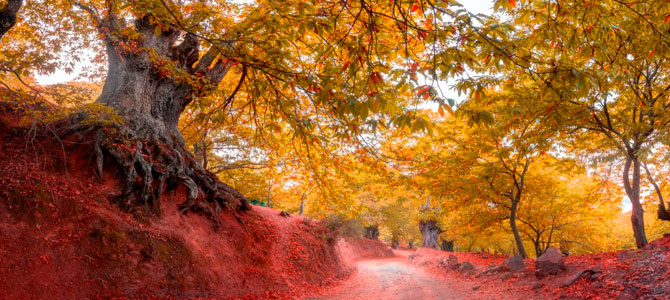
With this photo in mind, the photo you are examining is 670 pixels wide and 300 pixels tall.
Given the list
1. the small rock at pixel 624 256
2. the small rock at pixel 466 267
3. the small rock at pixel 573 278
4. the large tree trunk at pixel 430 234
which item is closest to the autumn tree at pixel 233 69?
the small rock at pixel 573 278

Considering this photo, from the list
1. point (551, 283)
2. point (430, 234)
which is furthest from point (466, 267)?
point (430, 234)

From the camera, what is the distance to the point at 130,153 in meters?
Result: 6.85

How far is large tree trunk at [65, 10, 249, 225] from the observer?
22.1ft

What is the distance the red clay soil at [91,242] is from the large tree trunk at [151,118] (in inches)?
14.6

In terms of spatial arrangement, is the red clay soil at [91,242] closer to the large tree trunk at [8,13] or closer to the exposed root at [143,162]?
the exposed root at [143,162]

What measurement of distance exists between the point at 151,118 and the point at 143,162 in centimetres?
172

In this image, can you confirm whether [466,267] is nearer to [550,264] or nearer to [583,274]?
[550,264]

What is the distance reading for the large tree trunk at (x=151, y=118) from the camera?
6.74 m

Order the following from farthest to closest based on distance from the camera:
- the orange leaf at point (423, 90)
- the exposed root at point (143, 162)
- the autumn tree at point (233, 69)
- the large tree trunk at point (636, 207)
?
the large tree trunk at point (636, 207) → the exposed root at point (143, 162) → the autumn tree at point (233, 69) → the orange leaf at point (423, 90)

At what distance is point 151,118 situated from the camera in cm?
813

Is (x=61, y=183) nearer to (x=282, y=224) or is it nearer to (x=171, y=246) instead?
(x=171, y=246)

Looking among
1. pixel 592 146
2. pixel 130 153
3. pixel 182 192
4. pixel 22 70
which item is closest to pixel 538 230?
pixel 592 146

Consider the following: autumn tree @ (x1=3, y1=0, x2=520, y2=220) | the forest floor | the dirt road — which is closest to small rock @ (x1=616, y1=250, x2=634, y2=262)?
the forest floor

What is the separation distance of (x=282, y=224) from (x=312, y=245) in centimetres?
158
